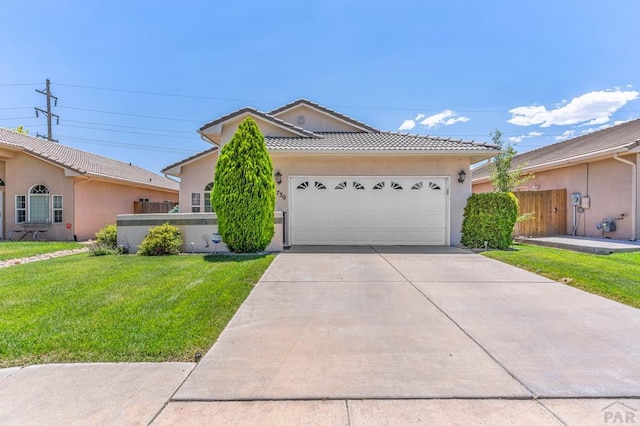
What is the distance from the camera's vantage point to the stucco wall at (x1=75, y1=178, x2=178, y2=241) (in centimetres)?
1464

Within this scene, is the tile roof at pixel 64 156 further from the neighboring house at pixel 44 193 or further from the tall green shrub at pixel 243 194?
the tall green shrub at pixel 243 194

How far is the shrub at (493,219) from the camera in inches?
396

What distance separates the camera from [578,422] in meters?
2.27

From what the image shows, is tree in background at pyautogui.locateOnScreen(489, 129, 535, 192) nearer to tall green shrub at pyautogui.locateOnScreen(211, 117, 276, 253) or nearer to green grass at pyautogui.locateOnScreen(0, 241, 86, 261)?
tall green shrub at pyautogui.locateOnScreen(211, 117, 276, 253)

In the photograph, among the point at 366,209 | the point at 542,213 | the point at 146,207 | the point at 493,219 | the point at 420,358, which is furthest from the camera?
the point at 146,207

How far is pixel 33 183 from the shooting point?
14.5 metres

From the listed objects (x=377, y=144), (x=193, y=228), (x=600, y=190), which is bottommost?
(x=193, y=228)

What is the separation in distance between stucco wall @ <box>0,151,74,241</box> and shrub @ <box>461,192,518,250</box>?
16.8 metres

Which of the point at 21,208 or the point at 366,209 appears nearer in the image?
the point at 366,209

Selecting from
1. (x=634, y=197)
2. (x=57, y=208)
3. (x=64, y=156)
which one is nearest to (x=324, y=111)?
(x=634, y=197)

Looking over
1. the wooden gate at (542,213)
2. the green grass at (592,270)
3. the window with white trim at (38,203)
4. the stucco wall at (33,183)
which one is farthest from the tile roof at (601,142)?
the window with white trim at (38,203)

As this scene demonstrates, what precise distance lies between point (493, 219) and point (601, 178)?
5771 mm

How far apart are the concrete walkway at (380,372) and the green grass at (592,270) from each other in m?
0.68

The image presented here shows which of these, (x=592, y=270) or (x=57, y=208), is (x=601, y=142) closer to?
(x=592, y=270)
